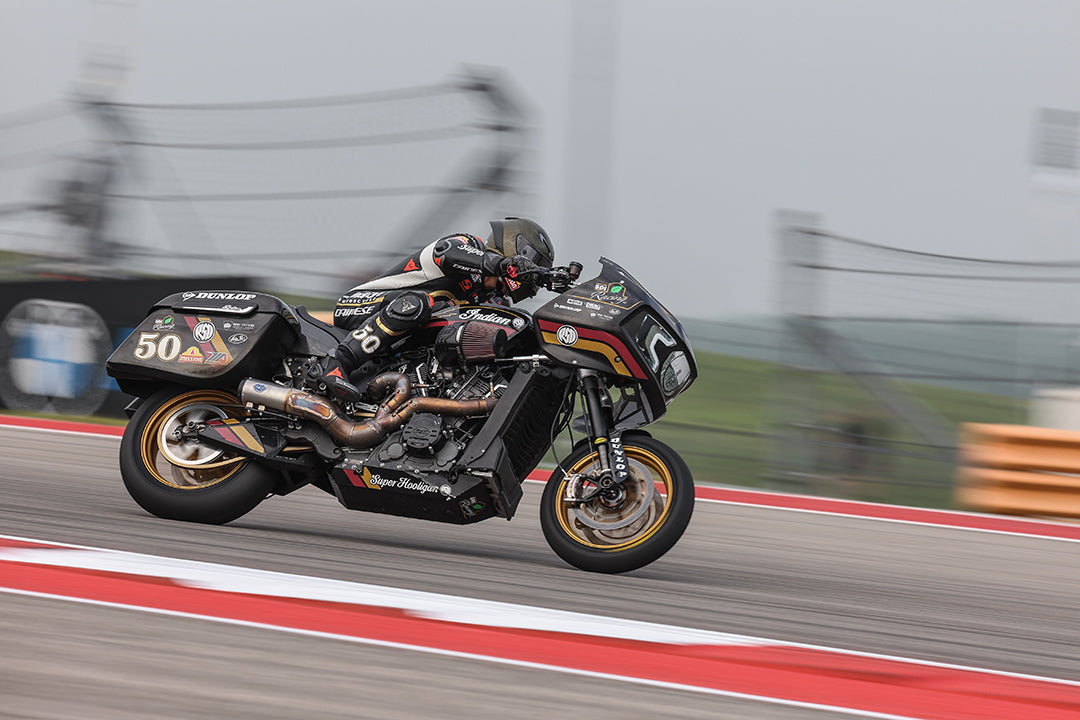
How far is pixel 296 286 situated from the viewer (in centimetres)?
965

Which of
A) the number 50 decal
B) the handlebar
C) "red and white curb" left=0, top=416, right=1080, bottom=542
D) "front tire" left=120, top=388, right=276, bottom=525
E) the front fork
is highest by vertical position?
the handlebar

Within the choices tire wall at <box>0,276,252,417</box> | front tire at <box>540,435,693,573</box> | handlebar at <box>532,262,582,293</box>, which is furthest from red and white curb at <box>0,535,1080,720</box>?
tire wall at <box>0,276,252,417</box>

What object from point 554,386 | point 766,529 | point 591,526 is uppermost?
point 554,386

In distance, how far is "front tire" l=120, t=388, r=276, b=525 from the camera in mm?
5281

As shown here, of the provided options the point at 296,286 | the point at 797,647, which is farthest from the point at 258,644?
the point at 296,286

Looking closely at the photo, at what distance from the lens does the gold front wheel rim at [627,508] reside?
15.8 feet

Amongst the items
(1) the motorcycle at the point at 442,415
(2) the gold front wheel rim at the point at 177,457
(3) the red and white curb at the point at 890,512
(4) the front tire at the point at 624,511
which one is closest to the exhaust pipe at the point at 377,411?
(1) the motorcycle at the point at 442,415

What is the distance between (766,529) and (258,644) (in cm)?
455

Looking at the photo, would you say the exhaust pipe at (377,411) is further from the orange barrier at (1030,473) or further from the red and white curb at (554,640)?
the orange barrier at (1030,473)

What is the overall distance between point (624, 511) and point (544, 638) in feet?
4.68

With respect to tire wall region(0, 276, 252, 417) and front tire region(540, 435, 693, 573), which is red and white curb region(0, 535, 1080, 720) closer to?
front tire region(540, 435, 693, 573)

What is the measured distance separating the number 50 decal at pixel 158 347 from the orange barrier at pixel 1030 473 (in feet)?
20.3

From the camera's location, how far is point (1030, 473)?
892 centimetres

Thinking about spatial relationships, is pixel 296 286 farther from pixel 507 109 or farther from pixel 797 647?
pixel 797 647
